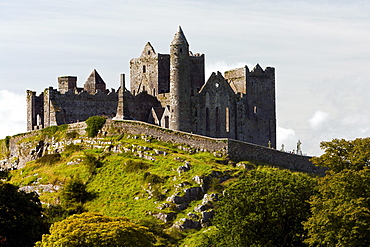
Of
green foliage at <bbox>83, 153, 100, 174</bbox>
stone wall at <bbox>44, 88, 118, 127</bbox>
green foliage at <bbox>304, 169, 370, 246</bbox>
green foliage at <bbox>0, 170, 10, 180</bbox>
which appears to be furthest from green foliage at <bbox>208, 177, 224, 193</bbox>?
stone wall at <bbox>44, 88, 118, 127</bbox>

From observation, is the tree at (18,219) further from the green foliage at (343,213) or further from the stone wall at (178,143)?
the green foliage at (343,213)

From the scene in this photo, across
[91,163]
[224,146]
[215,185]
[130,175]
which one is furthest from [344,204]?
[91,163]

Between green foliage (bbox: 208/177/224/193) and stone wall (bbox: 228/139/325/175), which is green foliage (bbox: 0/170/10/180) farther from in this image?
stone wall (bbox: 228/139/325/175)

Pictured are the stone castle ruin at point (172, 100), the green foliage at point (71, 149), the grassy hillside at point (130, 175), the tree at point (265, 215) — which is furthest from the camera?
the stone castle ruin at point (172, 100)

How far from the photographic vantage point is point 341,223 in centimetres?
6156

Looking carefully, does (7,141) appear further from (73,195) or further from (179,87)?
(73,195)

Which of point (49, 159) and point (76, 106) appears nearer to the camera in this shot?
point (49, 159)

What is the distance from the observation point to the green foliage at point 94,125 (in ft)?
310

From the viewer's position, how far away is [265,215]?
66.5 meters

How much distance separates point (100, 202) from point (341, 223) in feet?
89.6

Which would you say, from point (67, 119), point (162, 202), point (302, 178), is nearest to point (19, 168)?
point (67, 119)

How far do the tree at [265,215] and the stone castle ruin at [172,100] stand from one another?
1129 inches

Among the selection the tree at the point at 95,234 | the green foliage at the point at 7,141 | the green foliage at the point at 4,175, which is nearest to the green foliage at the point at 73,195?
the green foliage at the point at 4,175

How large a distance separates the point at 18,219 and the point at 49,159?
25837 mm
